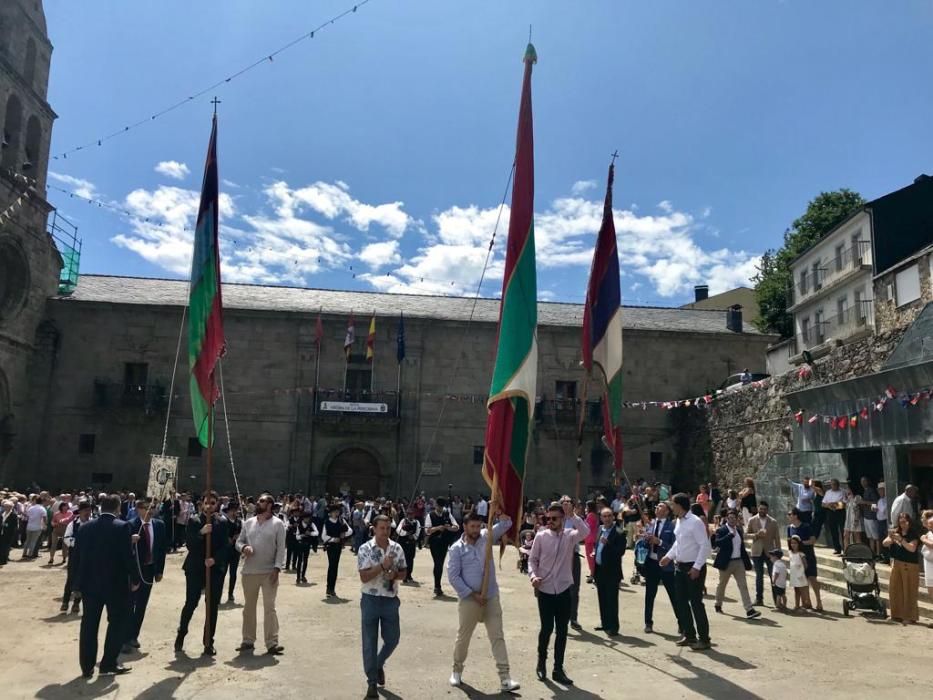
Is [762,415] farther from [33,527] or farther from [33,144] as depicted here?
[33,144]

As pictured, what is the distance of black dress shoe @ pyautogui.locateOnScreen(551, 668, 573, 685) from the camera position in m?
7.01

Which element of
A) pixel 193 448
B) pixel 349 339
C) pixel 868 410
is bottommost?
pixel 193 448

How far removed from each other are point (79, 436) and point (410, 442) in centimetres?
1382

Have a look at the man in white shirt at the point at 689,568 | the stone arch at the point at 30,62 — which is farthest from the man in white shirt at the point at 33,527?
the stone arch at the point at 30,62

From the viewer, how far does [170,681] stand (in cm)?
696

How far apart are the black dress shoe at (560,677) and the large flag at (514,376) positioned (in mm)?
1479

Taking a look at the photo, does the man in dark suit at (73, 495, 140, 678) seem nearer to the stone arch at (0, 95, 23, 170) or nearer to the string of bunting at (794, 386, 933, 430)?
the string of bunting at (794, 386, 933, 430)

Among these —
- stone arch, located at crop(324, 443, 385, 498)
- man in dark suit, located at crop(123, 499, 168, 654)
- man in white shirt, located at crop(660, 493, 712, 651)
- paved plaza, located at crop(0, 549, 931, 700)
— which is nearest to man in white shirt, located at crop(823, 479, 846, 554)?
paved plaza, located at crop(0, 549, 931, 700)

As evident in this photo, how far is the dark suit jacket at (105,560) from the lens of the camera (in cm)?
707

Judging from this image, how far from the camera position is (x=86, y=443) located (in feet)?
97.0

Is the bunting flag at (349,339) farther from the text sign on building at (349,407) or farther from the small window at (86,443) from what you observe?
the small window at (86,443)

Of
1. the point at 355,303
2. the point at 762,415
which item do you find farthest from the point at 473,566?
the point at 355,303

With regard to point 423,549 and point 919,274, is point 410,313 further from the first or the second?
point 919,274

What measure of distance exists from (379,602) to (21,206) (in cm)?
2606
